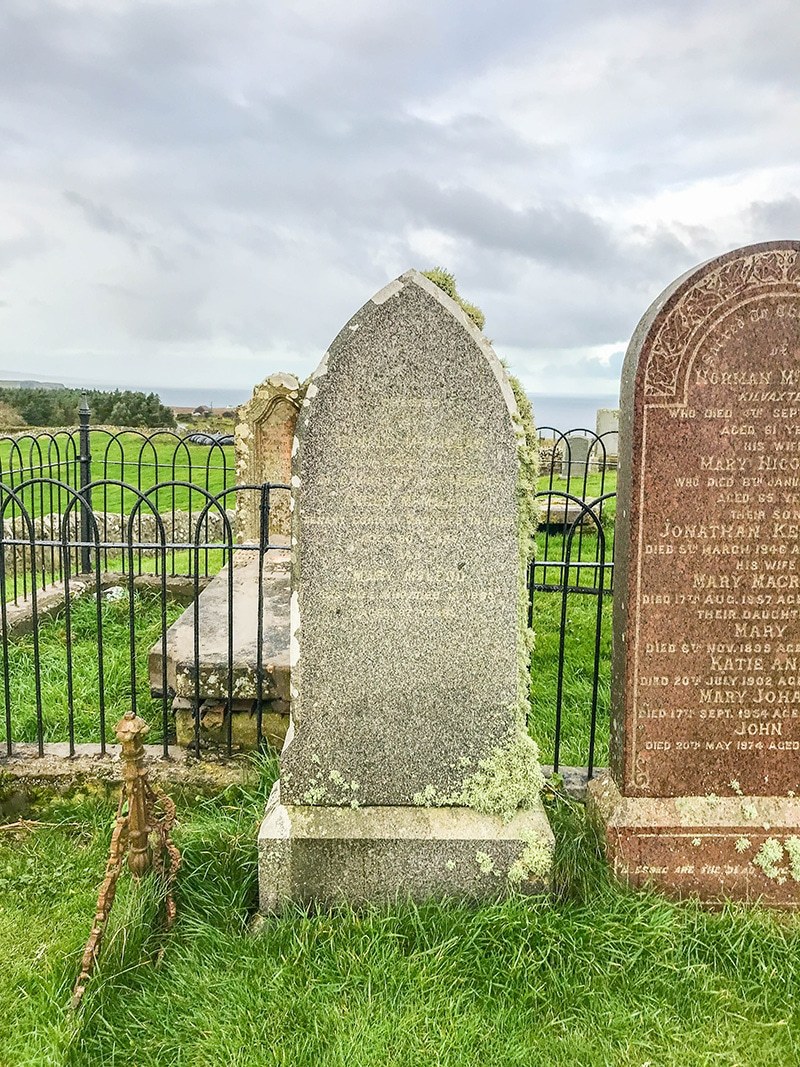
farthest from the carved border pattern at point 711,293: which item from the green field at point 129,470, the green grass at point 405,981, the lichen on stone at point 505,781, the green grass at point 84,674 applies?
the green field at point 129,470

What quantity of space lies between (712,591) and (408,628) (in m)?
1.30

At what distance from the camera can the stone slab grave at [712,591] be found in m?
3.17

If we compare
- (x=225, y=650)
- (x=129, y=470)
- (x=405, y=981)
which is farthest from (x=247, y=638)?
(x=129, y=470)

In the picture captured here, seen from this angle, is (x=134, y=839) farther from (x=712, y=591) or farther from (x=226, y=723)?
(x=712, y=591)

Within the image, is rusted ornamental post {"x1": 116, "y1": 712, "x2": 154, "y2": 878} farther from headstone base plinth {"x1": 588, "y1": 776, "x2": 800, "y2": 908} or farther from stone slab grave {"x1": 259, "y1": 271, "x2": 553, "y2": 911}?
headstone base plinth {"x1": 588, "y1": 776, "x2": 800, "y2": 908}

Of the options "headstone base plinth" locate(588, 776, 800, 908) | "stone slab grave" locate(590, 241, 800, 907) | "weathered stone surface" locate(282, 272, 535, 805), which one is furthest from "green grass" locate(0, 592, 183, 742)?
"stone slab grave" locate(590, 241, 800, 907)

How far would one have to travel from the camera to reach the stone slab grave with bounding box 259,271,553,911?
303 cm

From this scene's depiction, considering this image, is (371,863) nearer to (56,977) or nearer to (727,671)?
(56,977)

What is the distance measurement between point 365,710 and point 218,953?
1.06 m

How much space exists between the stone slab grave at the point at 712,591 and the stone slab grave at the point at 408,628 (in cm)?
50

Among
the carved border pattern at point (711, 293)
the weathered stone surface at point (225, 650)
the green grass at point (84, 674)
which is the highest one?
the carved border pattern at point (711, 293)

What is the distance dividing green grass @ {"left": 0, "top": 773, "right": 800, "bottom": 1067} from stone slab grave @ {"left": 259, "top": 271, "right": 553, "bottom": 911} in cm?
22

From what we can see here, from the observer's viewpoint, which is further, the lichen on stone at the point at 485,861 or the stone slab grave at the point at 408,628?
the lichen on stone at the point at 485,861

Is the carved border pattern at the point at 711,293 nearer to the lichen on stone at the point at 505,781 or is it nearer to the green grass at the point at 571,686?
the lichen on stone at the point at 505,781
